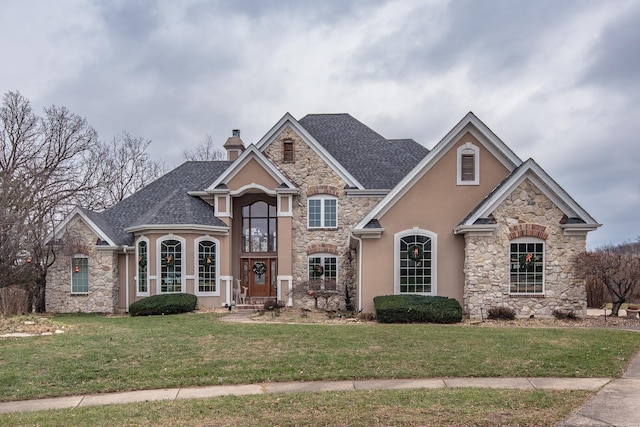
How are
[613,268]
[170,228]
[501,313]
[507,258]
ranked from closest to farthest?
[613,268] < [501,313] < [507,258] < [170,228]

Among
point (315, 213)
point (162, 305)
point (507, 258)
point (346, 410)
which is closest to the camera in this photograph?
point (346, 410)

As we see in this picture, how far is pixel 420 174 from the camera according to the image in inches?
715

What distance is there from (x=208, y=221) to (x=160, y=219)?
1.97 m

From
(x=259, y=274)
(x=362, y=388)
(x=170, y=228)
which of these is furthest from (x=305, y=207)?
(x=362, y=388)

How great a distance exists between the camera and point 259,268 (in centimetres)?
2405

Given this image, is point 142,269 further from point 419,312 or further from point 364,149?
point 419,312

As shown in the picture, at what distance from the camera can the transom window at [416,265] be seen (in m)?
18.0

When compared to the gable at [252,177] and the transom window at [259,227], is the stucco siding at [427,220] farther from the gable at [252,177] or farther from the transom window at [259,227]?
the transom window at [259,227]

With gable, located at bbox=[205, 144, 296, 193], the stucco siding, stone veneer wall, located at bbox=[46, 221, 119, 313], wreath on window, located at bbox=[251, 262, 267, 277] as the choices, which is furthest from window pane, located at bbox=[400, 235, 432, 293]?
stone veneer wall, located at bbox=[46, 221, 119, 313]

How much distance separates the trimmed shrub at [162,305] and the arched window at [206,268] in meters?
1.41

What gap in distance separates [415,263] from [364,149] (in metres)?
9.09

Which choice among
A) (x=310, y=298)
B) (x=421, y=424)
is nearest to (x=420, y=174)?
(x=310, y=298)

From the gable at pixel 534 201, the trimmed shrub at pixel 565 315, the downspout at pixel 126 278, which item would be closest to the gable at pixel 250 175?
the downspout at pixel 126 278

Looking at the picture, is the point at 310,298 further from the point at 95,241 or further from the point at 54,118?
the point at 54,118
